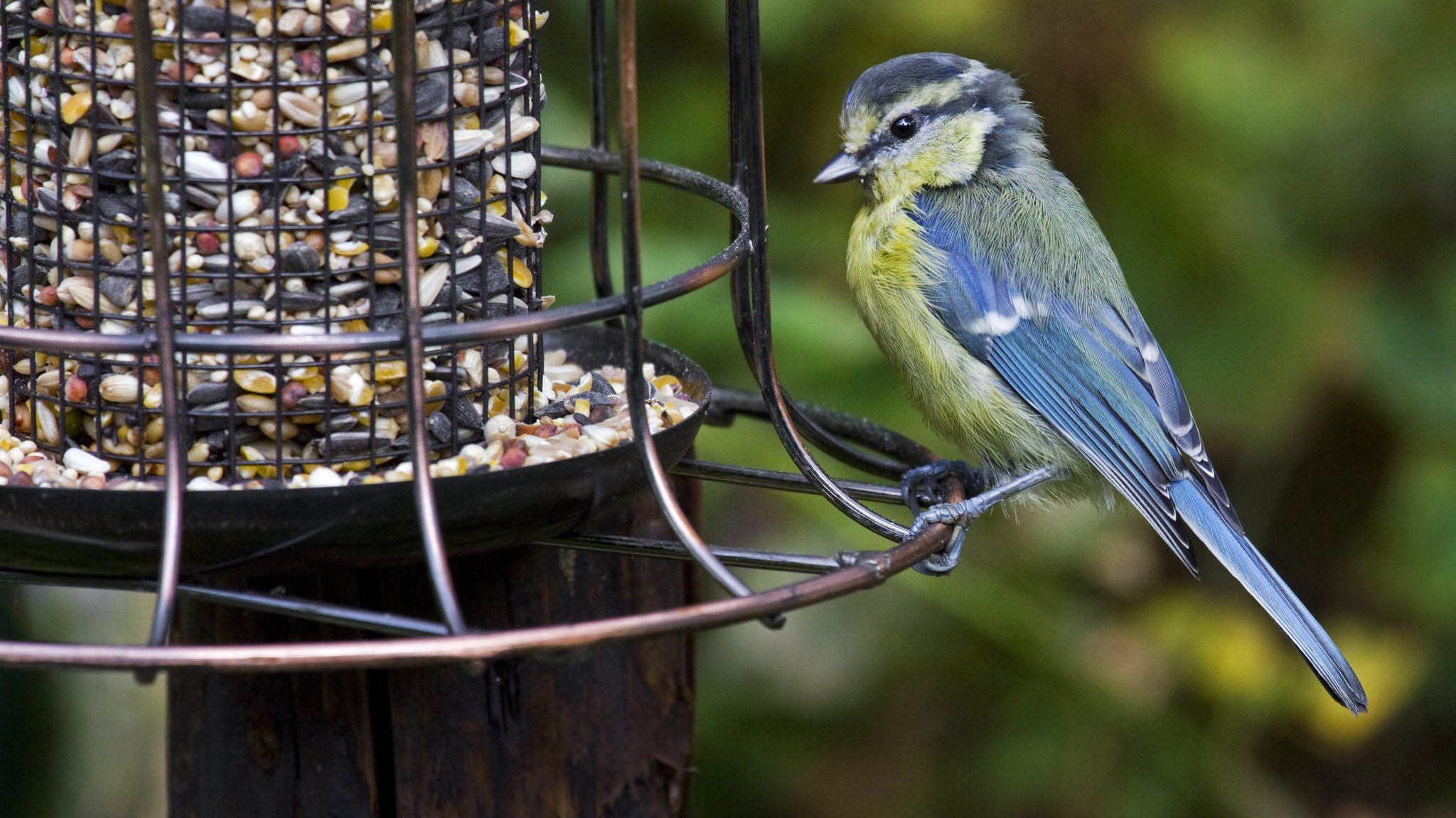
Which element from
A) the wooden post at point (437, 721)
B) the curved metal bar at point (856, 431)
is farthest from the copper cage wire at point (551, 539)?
the wooden post at point (437, 721)

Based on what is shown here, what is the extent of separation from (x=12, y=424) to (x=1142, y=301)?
324cm

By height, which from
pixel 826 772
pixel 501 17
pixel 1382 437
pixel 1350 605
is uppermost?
pixel 501 17

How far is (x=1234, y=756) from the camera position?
4.41 metres

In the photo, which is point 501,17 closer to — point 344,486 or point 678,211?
point 344,486

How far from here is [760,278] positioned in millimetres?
2617

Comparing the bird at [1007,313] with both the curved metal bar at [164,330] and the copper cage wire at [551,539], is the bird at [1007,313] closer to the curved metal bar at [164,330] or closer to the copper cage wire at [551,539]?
the copper cage wire at [551,539]

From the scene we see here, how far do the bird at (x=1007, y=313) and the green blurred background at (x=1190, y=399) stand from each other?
0.52m

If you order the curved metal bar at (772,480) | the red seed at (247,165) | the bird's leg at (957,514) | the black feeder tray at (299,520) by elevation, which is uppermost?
the red seed at (247,165)

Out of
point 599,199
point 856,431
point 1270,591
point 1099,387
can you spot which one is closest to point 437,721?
point 856,431

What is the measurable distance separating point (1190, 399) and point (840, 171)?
59.3 inches

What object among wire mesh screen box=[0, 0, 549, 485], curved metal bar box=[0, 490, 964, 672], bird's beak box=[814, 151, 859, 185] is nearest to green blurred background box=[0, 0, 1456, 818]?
bird's beak box=[814, 151, 859, 185]

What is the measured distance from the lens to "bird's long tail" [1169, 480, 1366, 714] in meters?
3.08

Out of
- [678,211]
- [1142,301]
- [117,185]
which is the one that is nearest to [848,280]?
[678,211]

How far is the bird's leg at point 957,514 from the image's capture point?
8.87ft
